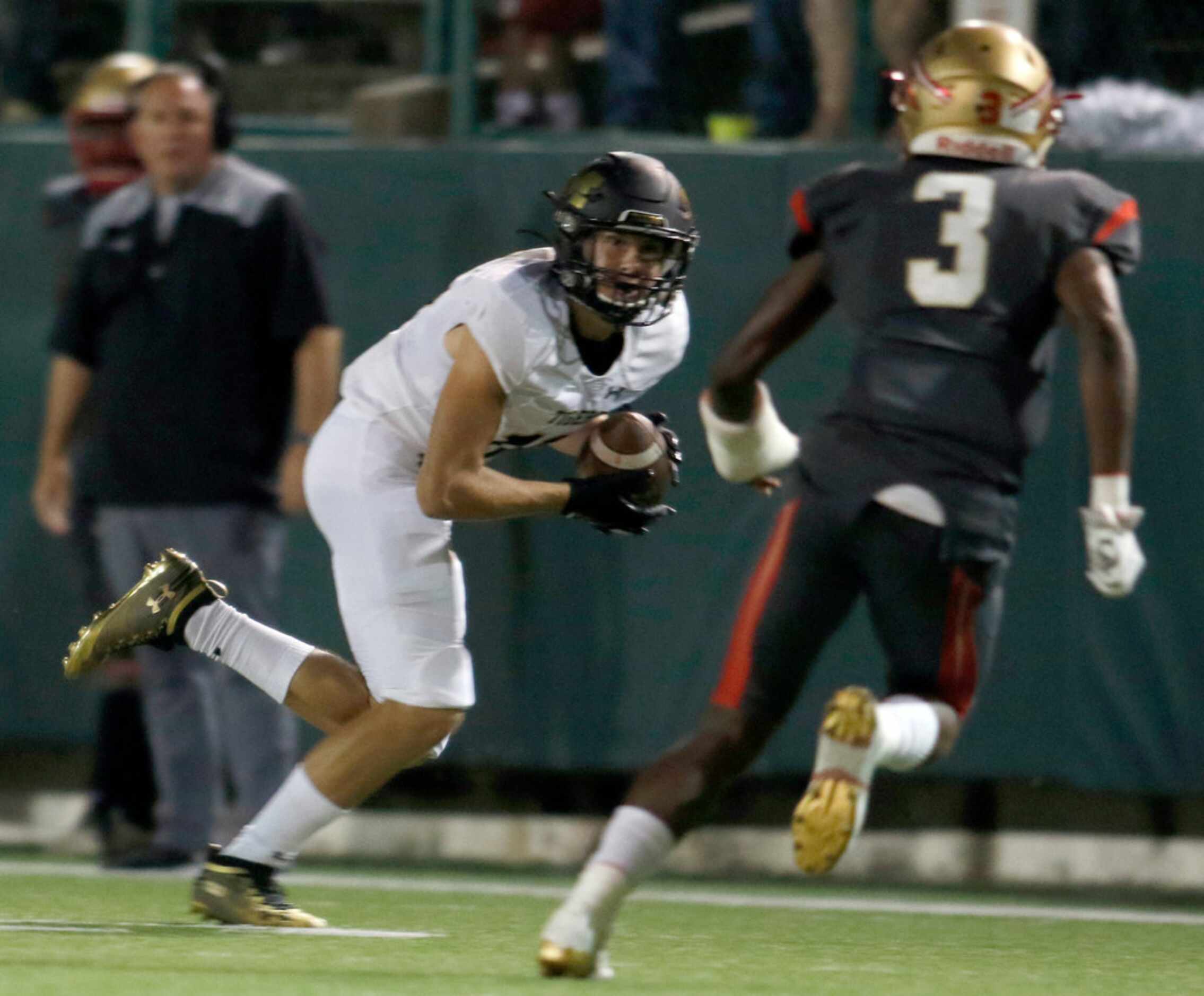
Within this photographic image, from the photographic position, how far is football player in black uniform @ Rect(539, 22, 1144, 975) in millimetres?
4305

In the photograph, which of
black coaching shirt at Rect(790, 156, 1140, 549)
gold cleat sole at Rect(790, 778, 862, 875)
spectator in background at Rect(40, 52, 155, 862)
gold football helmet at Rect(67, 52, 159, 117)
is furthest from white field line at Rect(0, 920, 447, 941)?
gold football helmet at Rect(67, 52, 159, 117)

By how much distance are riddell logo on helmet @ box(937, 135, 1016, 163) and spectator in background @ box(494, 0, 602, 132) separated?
2975 millimetres

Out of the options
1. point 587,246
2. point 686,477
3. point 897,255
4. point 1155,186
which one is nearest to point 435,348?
point 587,246

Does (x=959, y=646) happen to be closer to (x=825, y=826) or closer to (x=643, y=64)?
(x=825, y=826)

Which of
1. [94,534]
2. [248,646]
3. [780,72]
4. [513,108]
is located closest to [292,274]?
[94,534]

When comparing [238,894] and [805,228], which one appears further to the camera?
[238,894]

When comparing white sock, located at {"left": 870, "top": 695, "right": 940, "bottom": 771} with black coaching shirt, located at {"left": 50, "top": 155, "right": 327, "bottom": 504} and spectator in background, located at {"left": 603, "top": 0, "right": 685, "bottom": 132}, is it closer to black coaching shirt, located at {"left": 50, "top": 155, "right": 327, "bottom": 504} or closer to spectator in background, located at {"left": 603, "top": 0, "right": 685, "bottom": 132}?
black coaching shirt, located at {"left": 50, "top": 155, "right": 327, "bottom": 504}

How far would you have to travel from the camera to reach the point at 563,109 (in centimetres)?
747

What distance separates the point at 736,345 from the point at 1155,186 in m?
2.65

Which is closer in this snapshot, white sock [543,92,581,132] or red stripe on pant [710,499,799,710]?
red stripe on pant [710,499,799,710]

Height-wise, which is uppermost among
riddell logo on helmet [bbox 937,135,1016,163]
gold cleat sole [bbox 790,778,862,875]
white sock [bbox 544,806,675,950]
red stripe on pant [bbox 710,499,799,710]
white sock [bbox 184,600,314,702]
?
riddell logo on helmet [bbox 937,135,1016,163]

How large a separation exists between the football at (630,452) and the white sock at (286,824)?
824 mm

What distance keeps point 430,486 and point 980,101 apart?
1.25 metres

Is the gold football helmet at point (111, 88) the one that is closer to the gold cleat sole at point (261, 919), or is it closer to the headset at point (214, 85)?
the headset at point (214, 85)
